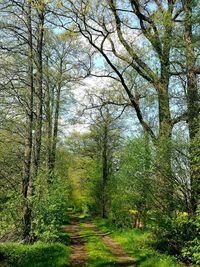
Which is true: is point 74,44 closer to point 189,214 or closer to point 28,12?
point 28,12

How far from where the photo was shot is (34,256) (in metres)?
13.1

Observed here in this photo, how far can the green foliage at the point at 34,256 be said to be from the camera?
1198cm

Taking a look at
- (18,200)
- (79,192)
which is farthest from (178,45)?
(79,192)

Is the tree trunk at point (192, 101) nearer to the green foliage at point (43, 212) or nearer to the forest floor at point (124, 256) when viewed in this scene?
the forest floor at point (124, 256)

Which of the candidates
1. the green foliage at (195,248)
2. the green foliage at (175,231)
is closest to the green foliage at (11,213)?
the green foliage at (175,231)

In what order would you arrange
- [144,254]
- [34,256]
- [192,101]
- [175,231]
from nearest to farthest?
[175,231] → [34,256] → [144,254] → [192,101]

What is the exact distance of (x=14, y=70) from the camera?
16.2 m

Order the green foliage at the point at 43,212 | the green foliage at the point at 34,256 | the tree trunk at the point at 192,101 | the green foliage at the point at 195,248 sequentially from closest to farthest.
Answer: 1. the green foliage at the point at 195,248
2. the green foliage at the point at 34,256
3. the tree trunk at the point at 192,101
4. the green foliage at the point at 43,212

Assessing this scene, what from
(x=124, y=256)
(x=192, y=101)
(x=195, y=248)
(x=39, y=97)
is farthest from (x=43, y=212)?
(x=195, y=248)

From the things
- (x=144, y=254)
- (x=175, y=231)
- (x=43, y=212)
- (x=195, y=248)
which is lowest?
(x=144, y=254)

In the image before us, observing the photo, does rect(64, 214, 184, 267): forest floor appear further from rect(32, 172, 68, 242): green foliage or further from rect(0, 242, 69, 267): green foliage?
rect(32, 172, 68, 242): green foliage

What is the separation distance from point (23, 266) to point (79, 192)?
41.1m

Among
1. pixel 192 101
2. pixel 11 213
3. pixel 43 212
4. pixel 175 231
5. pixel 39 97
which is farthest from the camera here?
pixel 39 97

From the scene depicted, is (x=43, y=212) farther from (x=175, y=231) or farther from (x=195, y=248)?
(x=195, y=248)
